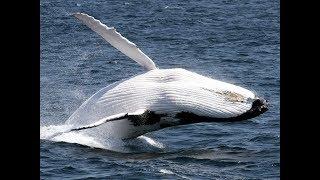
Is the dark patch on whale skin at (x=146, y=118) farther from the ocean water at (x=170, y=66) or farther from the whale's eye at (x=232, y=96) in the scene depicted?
the whale's eye at (x=232, y=96)

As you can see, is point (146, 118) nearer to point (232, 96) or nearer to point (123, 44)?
point (232, 96)

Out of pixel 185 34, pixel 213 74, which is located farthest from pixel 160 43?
pixel 213 74

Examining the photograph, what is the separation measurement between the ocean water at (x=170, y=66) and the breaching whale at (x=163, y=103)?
2.02 ft

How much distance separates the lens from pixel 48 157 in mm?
13617

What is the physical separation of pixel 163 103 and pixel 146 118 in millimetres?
371

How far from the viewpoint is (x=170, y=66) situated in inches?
1142

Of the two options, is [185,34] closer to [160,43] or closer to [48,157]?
[160,43]

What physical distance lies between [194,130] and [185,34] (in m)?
23.8

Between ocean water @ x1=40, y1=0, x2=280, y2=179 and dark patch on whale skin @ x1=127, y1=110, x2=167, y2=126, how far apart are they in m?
0.63

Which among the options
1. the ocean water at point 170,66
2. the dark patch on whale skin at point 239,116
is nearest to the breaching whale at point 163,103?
the dark patch on whale skin at point 239,116

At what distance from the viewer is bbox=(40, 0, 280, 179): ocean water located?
1308cm

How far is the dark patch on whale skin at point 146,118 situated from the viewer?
13.3m

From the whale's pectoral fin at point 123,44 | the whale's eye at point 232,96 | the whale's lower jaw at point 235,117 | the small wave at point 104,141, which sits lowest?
the small wave at point 104,141

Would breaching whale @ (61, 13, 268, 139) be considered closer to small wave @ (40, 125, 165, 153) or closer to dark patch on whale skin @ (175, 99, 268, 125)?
dark patch on whale skin @ (175, 99, 268, 125)
